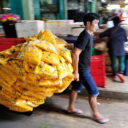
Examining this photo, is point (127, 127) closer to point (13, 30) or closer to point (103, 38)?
point (103, 38)

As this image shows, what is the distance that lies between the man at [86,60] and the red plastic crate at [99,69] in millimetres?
1001

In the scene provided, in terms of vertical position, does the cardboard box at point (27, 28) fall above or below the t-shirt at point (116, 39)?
above

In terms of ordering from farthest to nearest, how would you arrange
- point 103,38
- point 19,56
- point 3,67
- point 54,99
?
point 103,38 < point 54,99 < point 3,67 < point 19,56

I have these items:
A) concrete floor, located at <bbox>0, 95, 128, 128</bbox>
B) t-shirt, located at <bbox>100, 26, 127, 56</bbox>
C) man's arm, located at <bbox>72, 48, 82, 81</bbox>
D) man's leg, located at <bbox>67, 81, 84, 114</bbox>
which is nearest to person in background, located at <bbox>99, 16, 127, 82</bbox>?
t-shirt, located at <bbox>100, 26, 127, 56</bbox>

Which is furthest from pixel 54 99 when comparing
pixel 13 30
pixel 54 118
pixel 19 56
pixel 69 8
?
pixel 69 8

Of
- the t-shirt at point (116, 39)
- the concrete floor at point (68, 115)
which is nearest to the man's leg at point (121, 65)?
the t-shirt at point (116, 39)

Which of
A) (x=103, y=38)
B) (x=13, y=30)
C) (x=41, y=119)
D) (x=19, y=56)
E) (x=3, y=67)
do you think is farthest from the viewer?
(x=13, y=30)

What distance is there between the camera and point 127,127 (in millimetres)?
3086

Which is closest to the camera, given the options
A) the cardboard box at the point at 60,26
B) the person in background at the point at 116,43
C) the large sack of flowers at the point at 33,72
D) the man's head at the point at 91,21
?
the large sack of flowers at the point at 33,72

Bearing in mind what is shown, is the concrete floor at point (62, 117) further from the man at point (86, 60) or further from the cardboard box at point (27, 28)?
the cardboard box at point (27, 28)

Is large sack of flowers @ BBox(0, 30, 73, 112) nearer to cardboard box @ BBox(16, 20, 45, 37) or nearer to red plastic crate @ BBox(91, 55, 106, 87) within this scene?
Answer: red plastic crate @ BBox(91, 55, 106, 87)

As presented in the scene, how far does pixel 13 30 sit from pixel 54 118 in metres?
2.78

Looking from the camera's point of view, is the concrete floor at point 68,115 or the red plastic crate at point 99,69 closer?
the concrete floor at point 68,115

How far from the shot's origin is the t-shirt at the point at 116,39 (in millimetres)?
4449
